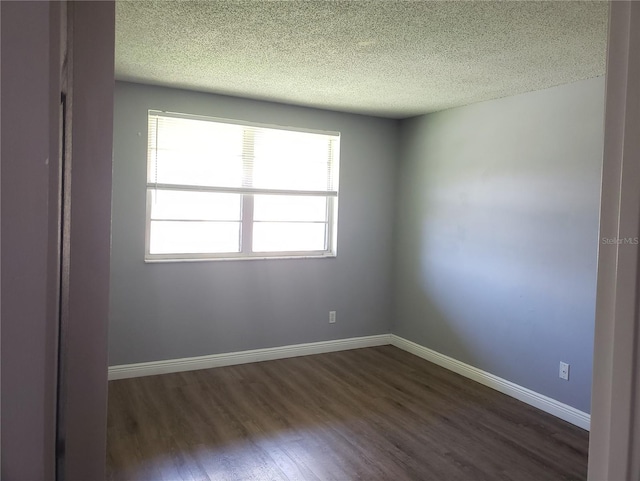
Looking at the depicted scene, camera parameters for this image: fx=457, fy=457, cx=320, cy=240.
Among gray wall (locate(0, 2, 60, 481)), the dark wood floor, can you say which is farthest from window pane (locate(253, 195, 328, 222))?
gray wall (locate(0, 2, 60, 481))

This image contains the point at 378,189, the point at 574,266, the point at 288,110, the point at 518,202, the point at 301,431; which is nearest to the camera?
the point at 301,431

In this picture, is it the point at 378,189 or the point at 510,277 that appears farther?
the point at 378,189

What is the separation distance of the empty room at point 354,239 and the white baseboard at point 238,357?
2 cm

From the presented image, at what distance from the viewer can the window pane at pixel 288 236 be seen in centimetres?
435

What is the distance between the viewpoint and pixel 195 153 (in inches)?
157

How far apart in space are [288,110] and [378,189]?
4.19ft

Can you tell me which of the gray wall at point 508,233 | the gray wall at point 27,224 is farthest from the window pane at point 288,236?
the gray wall at point 27,224

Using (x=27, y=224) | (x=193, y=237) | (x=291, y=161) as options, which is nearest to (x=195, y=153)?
(x=193, y=237)

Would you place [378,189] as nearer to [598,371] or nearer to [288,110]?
[288,110]

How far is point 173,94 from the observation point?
3.81 metres

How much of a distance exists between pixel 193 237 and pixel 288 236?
0.93m

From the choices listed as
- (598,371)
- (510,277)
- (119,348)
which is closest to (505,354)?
(510,277)

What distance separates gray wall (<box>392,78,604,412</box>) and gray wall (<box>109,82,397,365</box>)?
34cm

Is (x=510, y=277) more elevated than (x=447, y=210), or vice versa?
(x=447, y=210)
